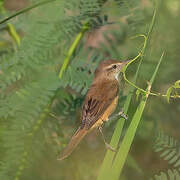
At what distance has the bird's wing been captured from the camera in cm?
255

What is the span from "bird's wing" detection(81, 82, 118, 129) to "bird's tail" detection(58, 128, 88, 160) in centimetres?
6

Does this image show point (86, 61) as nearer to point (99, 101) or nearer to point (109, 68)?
point (99, 101)

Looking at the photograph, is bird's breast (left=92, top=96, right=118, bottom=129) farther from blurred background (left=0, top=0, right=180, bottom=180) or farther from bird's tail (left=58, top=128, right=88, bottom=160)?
bird's tail (left=58, top=128, right=88, bottom=160)

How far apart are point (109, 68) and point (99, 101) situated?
1.11 feet

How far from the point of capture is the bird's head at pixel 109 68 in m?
2.64

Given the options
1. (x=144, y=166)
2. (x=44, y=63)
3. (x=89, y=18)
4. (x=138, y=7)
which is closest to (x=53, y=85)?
(x=44, y=63)

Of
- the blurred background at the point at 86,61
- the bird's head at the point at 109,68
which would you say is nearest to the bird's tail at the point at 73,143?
the blurred background at the point at 86,61

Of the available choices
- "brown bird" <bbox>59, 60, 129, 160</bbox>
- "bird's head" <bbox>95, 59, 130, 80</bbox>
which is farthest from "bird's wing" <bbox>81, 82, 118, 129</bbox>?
"bird's head" <bbox>95, 59, 130, 80</bbox>

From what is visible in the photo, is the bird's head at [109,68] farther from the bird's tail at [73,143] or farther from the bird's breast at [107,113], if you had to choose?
the bird's tail at [73,143]

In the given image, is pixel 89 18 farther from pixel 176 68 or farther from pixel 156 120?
pixel 156 120

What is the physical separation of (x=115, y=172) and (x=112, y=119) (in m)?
0.98

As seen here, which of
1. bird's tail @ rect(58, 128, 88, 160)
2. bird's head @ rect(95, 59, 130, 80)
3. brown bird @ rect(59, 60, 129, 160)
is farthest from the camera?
bird's head @ rect(95, 59, 130, 80)

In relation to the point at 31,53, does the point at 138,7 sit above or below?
above

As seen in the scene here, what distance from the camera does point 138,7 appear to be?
2.46 metres
